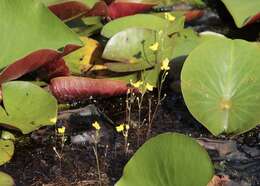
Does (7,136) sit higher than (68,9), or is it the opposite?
(68,9)

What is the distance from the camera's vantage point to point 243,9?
2729 millimetres

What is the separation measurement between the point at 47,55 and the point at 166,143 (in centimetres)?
66

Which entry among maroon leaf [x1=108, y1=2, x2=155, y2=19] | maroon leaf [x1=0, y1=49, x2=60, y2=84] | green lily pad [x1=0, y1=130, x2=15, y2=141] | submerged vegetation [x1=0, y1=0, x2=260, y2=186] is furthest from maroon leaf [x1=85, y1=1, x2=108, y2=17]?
green lily pad [x1=0, y1=130, x2=15, y2=141]

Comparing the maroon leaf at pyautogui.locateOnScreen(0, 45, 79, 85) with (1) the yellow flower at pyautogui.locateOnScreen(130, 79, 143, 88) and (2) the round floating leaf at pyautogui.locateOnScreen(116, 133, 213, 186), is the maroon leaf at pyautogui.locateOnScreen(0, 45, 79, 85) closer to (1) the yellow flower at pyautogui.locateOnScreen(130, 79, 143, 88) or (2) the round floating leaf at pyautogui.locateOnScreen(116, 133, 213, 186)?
(1) the yellow flower at pyautogui.locateOnScreen(130, 79, 143, 88)

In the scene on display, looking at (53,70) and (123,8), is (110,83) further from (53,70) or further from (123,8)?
(123,8)

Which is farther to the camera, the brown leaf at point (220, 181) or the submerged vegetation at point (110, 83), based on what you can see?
the submerged vegetation at point (110, 83)

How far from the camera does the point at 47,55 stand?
7.55 ft

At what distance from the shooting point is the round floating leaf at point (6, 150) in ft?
7.20

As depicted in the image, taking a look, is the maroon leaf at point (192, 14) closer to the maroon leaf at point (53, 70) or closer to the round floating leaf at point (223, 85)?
the round floating leaf at point (223, 85)

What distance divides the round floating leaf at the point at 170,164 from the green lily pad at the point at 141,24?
0.94m

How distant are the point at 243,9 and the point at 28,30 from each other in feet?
3.03

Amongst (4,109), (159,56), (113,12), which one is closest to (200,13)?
(113,12)

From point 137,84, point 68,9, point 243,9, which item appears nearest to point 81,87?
point 137,84

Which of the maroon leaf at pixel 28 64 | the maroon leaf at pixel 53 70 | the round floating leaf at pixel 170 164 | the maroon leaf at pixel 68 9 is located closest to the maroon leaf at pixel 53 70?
the maroon leaf at pixel 53 70
